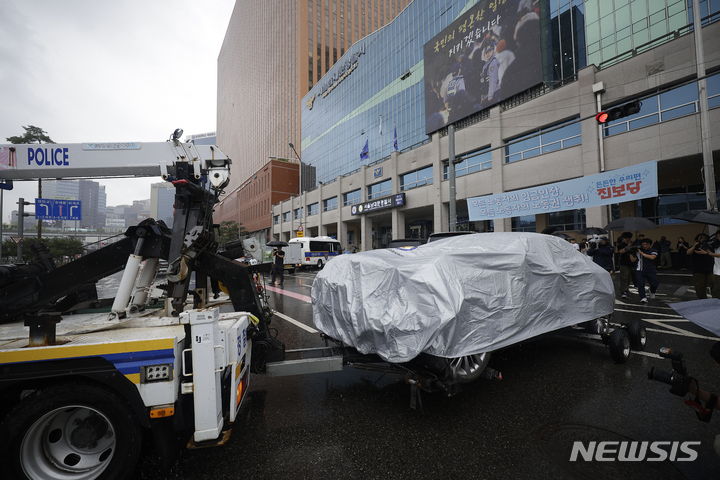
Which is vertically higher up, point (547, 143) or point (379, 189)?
point (379, 189)

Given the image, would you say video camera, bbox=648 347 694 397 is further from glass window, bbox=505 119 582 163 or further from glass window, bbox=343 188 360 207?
glass window, bbox=343 188 360 207

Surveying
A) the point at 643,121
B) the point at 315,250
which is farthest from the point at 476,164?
the point at 315,250

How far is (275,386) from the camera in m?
3.62

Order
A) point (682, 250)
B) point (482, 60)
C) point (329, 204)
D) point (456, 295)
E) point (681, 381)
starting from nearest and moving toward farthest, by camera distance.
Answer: point (681, 381) < point (456, 295) < point (682, 250) < point (482, 60) < point (329, 204)

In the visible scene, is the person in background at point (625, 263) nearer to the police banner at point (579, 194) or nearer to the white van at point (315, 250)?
the police banner at point (579, 194)

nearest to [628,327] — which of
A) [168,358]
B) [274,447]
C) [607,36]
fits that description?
[274,447]

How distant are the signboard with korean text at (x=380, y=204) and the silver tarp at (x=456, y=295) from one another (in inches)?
922

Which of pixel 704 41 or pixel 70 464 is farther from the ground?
pixel 704 41

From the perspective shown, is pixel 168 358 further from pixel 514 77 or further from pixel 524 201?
pixel 514 77

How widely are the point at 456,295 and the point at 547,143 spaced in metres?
19.2

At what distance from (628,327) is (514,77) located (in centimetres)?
2298

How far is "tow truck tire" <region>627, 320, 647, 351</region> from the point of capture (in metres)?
4.21

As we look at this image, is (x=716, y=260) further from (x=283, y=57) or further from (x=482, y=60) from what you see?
(x=283, y=57)

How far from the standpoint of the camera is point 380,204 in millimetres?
29016
